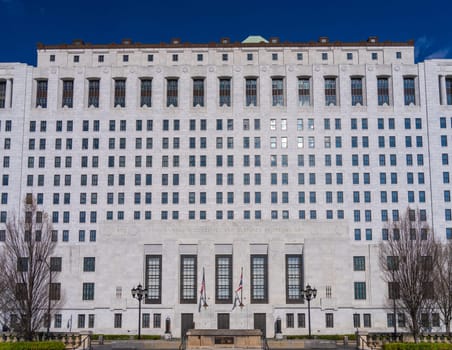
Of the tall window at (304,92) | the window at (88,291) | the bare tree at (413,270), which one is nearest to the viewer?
the bare tree at (413,270)

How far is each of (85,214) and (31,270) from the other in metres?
30.1

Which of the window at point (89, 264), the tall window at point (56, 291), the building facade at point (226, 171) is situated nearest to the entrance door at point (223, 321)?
the building facade at point (226, 171)

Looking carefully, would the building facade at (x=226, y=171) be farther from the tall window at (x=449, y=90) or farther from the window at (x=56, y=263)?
the window at (x=56, y=263)

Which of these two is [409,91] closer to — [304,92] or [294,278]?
[304,92]

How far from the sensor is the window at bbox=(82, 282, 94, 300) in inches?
3711

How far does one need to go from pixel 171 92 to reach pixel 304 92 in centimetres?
2038

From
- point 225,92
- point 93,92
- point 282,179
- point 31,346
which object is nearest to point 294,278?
point 282,179

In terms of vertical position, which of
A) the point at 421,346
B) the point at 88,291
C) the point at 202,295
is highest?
the point at 88,291

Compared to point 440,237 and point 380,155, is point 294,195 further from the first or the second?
point 440,237

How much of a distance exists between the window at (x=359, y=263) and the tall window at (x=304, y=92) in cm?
2446

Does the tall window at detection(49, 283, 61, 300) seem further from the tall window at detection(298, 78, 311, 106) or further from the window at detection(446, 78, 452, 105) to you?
the window at detection(446, 78, 452, 105)

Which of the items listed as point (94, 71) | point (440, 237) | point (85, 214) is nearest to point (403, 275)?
point (440, 237)

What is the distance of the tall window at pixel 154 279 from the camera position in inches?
3585

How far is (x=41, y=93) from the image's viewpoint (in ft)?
340
